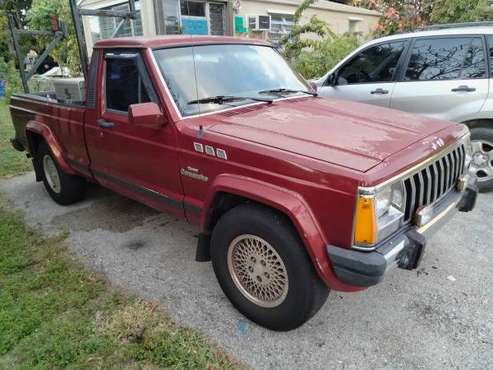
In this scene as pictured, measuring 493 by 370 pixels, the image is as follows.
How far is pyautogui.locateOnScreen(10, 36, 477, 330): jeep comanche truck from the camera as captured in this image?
2.19 meters

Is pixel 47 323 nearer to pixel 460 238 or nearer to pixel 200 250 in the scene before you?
pixel 200 250

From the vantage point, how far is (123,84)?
3406mm

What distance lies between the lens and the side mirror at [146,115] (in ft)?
8.93

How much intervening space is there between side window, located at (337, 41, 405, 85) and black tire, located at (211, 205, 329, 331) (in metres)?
3.59

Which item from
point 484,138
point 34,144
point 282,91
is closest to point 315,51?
point 484,138

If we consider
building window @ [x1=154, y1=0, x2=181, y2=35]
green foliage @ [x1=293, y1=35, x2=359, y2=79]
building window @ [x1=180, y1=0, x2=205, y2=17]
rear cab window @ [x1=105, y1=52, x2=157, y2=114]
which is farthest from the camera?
building window @ [x1=180, y1=0, x2=205, y2=17]

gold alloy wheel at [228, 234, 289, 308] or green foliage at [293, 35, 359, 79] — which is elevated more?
green foliage at [293, 35, 359, 79]

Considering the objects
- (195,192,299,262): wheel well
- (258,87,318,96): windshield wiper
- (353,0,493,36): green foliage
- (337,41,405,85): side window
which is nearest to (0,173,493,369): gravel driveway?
(195,192,299,262): wheel well

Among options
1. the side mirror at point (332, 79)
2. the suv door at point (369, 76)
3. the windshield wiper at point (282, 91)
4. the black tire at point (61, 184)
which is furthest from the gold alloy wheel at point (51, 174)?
the side mirror at point (332, 79)

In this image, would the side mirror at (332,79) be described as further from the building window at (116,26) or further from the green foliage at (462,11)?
the building window at (116,26)

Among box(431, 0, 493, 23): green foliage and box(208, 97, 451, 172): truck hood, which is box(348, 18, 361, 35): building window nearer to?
box(431, 0, 493, 23): green foliage

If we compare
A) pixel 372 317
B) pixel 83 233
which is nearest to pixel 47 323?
pixel 83 233

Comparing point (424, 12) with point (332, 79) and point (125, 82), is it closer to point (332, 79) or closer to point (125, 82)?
point (332, 79)

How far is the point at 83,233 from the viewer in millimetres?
4207
